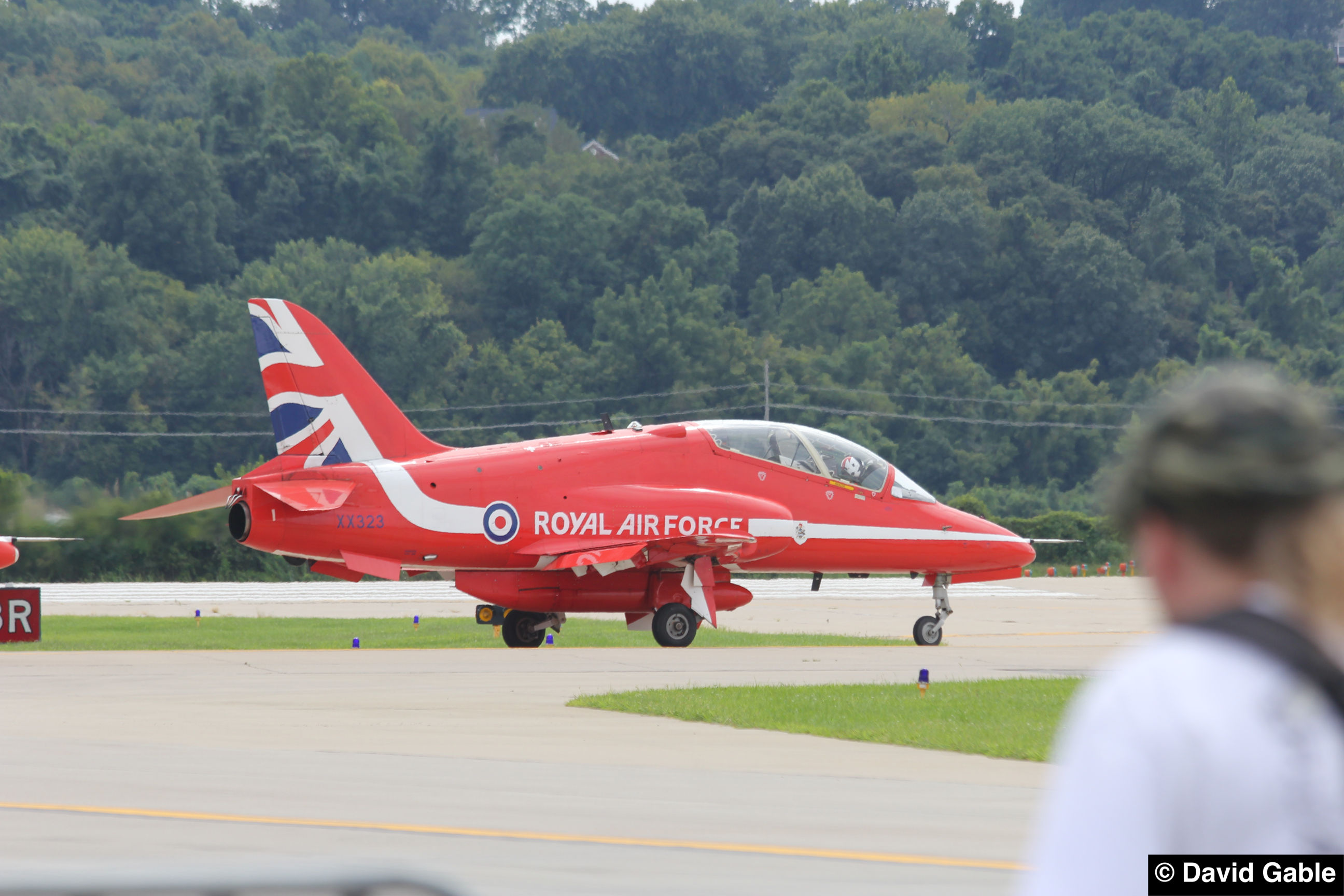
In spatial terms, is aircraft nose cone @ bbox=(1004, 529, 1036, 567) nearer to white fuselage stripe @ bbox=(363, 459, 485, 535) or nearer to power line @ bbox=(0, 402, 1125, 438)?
white fuselage stripe @ bbox=(363, 459, 485, 535)

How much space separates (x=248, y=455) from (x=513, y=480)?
69.3 m

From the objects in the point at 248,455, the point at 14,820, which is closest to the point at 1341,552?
the point at 14,820

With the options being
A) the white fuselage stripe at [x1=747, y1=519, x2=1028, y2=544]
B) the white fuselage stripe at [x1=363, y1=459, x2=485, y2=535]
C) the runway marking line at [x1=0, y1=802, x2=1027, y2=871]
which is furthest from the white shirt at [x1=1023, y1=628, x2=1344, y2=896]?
the white fuselage stripe at [x1=747, y1=519, x2=1028, y2=544]

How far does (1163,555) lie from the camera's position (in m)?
2.53

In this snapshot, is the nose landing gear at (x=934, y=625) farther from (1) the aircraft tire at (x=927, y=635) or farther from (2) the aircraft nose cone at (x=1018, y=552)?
(2) the aircraft nose cone at (x=1018, y=552)

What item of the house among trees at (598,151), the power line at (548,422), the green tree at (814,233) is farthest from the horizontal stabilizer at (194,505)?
the house among trees at (598,151)

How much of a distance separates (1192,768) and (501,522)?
69.5ft

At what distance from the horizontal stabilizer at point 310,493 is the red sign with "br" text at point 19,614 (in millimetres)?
3178

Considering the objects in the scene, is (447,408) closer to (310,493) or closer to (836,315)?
(836,315)

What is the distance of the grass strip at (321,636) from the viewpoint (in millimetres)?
24578

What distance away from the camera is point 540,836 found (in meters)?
9.07

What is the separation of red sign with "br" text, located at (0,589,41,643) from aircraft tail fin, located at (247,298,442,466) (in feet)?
11.6

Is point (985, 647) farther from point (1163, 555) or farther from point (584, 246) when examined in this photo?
point (584, 246)

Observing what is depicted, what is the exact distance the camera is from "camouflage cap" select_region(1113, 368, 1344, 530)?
2.37 metres
